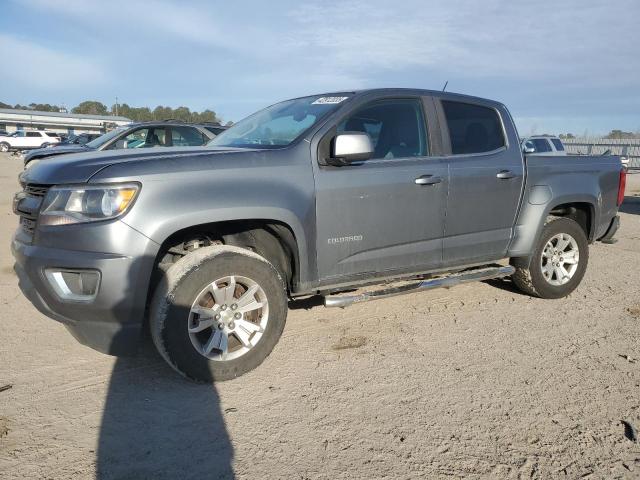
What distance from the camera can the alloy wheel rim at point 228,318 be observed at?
3029 millimetres

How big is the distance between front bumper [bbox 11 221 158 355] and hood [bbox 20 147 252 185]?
0.31 m

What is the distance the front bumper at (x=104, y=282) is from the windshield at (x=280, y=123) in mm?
1258

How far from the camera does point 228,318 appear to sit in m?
3.12

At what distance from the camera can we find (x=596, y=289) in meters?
5.20

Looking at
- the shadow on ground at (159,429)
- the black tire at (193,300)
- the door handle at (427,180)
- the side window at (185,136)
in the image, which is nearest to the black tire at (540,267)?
the door handle at (427,180)

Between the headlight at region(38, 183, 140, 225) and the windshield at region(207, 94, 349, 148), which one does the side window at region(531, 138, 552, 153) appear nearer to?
the windshield at region(207, 94, 349, 148)

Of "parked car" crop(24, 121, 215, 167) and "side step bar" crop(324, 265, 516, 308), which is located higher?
"parked car" crop(24, 121, 215, 167)

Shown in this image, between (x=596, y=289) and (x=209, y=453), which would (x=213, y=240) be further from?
(x=596, y=289)

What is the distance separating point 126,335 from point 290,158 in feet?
4.92

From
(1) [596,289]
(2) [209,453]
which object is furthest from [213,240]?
(1) [596,289]

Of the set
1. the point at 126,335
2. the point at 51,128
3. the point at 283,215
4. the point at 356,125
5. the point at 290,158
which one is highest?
the point at 51,128

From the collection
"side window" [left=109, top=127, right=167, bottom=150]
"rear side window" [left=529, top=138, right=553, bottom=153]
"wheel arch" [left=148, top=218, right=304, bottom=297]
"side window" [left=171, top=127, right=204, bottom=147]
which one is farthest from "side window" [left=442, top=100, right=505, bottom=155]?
"rear side window" [left=529, top=138, right=553, bottom=153]

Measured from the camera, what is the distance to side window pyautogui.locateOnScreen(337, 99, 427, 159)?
3816mm

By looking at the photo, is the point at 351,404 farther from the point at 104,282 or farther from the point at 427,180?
the point at 427,180
